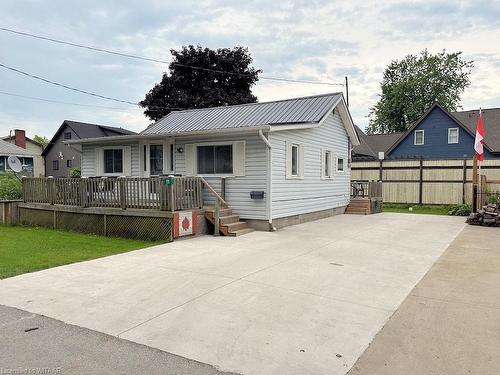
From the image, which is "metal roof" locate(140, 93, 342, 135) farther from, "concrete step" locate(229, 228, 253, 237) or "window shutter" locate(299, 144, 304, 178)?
"concrete step" locate(229, 228, 253, 237)

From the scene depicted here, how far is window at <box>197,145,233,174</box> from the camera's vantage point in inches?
435

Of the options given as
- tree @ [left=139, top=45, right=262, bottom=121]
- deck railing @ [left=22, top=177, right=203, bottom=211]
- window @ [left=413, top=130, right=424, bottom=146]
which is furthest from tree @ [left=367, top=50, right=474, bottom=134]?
deck railing @ [left=22, top=177, right=203, bottom=211]

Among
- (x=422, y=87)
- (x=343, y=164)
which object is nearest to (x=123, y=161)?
(x=343, y=164)

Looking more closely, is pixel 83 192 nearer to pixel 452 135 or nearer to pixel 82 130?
pixel 452 135

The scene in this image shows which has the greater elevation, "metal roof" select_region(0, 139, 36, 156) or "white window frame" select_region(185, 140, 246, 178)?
"metal roof" select_region(0, 139, 36, 156)

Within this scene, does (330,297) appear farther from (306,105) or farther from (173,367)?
(306,105)

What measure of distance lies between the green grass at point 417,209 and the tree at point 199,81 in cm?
1762

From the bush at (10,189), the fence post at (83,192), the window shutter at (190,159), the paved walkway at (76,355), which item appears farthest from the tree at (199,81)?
the paved walkway at (76,355)

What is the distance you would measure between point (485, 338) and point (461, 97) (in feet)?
144

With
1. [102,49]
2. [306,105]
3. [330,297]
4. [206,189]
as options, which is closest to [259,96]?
[102,49]

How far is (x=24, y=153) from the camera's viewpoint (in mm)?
34219

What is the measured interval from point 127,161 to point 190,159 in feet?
9.12

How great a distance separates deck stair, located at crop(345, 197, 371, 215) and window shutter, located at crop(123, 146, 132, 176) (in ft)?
30.8

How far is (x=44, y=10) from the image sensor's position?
12.5 m
